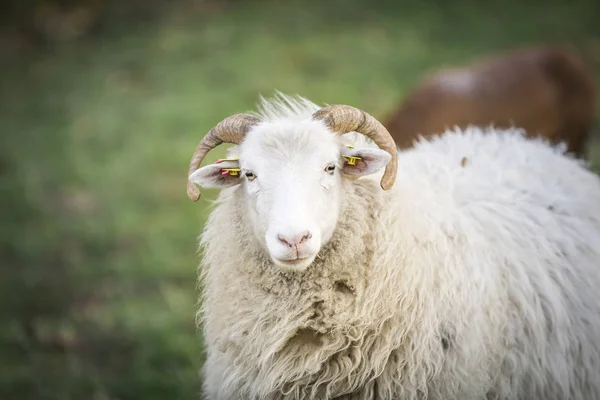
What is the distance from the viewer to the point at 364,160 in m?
3.43

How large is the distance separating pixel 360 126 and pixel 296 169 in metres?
0.43

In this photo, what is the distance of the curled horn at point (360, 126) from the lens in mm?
3387

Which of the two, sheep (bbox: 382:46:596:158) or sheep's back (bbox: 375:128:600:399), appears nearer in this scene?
sheep's back (bbox: 375:128:600:399)

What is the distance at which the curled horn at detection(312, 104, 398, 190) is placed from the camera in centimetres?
339

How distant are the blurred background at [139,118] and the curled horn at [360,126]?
99.6 inches

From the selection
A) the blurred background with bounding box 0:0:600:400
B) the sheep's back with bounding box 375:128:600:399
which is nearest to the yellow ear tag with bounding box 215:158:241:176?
the sheep's back with bounding box 375:128:600:399

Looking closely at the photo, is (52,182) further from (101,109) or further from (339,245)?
(339,245)

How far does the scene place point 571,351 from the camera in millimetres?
3543

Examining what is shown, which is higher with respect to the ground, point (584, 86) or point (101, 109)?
point (584, 86)

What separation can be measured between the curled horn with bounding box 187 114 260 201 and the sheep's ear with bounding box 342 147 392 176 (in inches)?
20.2

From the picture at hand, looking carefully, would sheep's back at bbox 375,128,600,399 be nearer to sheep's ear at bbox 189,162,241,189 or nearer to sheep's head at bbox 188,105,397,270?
sheep's head at bbox 188,105,397,270

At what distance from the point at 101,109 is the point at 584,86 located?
7206mm

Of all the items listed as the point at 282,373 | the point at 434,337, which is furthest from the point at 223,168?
the point at 434,337

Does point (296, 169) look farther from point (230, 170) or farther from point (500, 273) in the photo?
point (500, 273)
